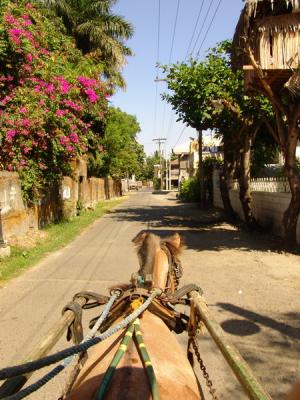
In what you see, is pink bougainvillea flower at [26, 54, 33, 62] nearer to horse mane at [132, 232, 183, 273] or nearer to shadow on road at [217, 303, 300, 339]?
shadow on road at [217, 303, 300, 339]

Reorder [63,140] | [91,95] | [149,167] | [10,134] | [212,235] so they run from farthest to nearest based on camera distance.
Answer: [149,167] → [91,95] → [63,140] → [212,235] → [10,134]

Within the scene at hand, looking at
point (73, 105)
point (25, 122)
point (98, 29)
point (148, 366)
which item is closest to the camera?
point (148, 366)

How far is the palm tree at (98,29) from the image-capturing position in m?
26.5

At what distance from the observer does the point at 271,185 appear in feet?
50.5

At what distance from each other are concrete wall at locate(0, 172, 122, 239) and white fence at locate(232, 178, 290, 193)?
25.8 feet

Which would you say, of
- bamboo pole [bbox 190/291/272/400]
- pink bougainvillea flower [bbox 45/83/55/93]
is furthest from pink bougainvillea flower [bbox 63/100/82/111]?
bamboo pole [bbox 190/291/272/400]

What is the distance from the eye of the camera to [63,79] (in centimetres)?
1638

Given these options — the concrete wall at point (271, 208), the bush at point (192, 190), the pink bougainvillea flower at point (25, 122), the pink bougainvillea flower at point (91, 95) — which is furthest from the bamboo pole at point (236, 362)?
the bush at point (192, 190)

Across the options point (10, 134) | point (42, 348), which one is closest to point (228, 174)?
point (10, 134)

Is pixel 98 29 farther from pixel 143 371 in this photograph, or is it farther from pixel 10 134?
pixel 143 371

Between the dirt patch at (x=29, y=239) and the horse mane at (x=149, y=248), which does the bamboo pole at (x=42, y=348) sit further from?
the dirt patch at (x=29, y=239)

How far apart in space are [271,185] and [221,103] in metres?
3.38

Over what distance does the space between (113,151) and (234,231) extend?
28.0m

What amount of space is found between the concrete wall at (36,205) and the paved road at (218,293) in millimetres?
1601
